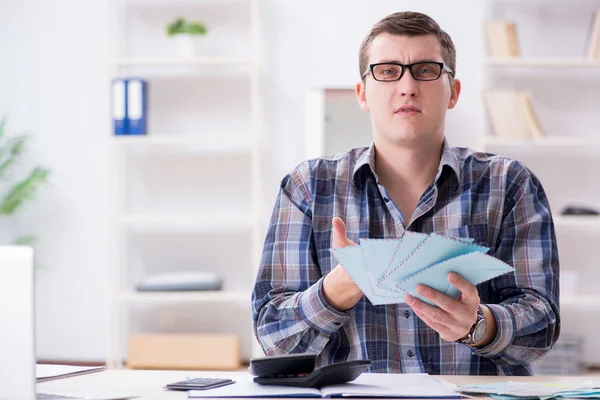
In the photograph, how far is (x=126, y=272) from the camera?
4355 millimetres

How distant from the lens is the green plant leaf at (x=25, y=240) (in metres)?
4.15

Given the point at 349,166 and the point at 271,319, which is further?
the point at 349,166

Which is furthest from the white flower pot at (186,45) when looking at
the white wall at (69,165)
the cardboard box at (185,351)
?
the cardboard box at (185,351)

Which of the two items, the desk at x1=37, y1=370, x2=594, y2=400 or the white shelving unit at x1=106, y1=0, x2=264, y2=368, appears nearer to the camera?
the desk at x1=37, y1=370, x2=594, y2=400

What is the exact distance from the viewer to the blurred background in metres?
4.12

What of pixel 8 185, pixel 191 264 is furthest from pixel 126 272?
pixel 8 185

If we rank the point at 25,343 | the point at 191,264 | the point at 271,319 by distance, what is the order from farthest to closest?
the point at 191,264 < the point at 271,319 < the point at 25,343

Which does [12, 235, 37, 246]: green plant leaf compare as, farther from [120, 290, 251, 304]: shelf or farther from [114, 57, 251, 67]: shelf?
[114, 57, 251, 67]: shelf

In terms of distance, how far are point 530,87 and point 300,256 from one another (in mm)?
2902

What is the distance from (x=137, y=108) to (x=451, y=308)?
3139mm

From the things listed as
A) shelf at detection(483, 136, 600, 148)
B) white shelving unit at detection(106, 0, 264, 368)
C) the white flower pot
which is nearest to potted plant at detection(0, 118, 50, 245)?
white shelving unit at detection(106, 0, 264, 368)

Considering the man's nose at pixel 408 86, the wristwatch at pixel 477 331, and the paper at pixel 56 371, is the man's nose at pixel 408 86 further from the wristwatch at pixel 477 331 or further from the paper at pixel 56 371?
the paper at pixel 56 371

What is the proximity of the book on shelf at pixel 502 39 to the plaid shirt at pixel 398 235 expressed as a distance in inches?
95.6

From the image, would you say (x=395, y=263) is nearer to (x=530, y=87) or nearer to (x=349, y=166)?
(x=349, y=166)
